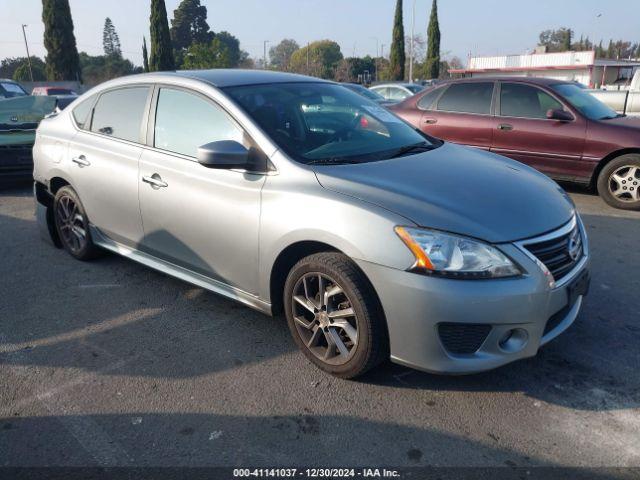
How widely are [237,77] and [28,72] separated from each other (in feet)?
208

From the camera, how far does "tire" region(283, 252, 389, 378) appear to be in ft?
9.06

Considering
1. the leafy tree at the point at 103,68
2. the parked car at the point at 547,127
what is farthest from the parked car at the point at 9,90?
the leafy tree at the point at 103,68

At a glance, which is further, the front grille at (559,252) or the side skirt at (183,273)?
the side skirt at (183,273)

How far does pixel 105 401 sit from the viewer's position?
9.57 ft

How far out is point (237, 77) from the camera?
3887mm

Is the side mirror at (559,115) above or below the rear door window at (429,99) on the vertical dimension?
below

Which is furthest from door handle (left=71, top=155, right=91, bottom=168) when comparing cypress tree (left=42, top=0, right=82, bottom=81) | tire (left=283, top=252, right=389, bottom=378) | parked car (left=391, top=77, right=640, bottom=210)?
cypress tree (left=42, top=0, right=82, bottom=81)

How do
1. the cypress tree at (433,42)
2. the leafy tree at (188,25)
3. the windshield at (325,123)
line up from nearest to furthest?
the windshield at (325,123) < the cypress tree at (433,42) < the leafy tree at (188,25)

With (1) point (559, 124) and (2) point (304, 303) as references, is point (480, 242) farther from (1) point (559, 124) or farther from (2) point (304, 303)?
(1) point (559, 124)

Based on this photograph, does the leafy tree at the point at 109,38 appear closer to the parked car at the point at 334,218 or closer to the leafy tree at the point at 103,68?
the leafy tree at the point at 103,68

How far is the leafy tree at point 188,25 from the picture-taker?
82.4 meters

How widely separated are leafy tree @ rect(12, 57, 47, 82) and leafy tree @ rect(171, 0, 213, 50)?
20.7m

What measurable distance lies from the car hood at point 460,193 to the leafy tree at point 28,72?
55765mm

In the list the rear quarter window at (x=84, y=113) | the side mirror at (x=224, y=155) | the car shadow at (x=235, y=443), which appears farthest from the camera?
the rear quarter window at (x=84, y=113)
